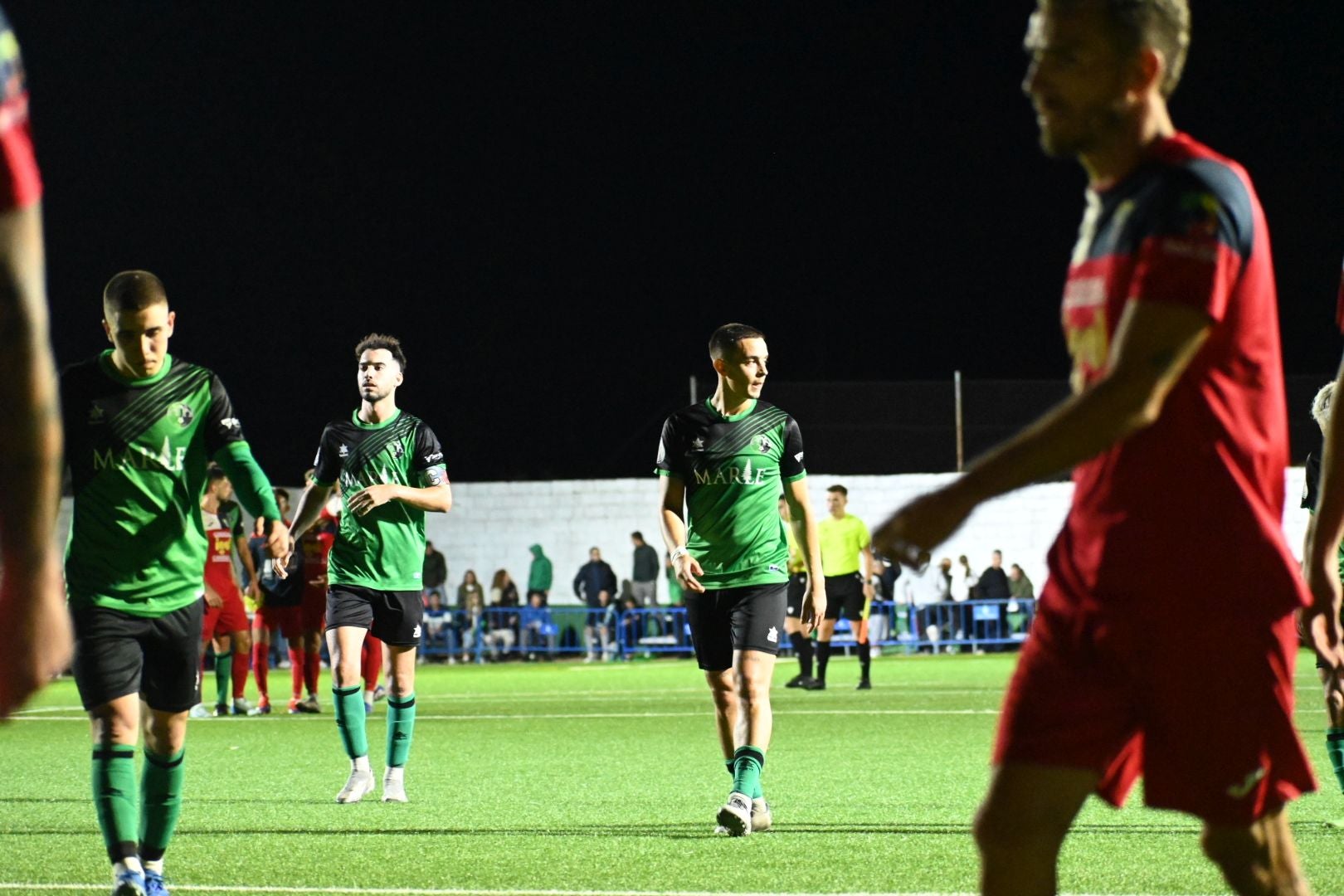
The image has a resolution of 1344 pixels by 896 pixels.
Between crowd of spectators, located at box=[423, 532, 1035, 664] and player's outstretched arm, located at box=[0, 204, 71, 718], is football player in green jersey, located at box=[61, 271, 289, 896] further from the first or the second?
crowd of spectators, located at box=[423, 532, 1035, 664]

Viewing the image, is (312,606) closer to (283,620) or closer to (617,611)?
(283,620)

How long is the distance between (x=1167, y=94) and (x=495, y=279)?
48.2 meters

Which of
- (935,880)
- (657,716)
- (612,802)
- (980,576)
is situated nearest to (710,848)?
(935,880)

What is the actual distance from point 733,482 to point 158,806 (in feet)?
11.3

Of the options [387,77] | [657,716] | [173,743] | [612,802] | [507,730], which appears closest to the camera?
[173,743]

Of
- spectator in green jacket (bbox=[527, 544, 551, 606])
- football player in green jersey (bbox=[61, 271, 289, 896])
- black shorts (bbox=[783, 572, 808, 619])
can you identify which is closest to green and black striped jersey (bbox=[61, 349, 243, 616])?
football player in green jersey (bbox=[61, 271, 289, 896])

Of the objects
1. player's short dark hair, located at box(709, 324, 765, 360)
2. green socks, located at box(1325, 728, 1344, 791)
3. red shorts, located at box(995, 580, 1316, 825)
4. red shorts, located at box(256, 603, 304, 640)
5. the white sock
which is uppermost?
player's short dark hair, located at box(709, 324, 765, 360)

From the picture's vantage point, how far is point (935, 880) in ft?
22.1

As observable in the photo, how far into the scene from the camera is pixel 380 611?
1014cm

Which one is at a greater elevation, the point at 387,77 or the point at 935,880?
the point at 387,77

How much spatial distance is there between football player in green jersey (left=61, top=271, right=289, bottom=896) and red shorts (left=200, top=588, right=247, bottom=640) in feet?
35.6

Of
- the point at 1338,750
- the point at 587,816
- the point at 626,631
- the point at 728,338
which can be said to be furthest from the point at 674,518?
the point at 626,631

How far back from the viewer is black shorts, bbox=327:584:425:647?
33.1 feet

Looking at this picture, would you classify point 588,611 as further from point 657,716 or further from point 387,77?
point 387,77
